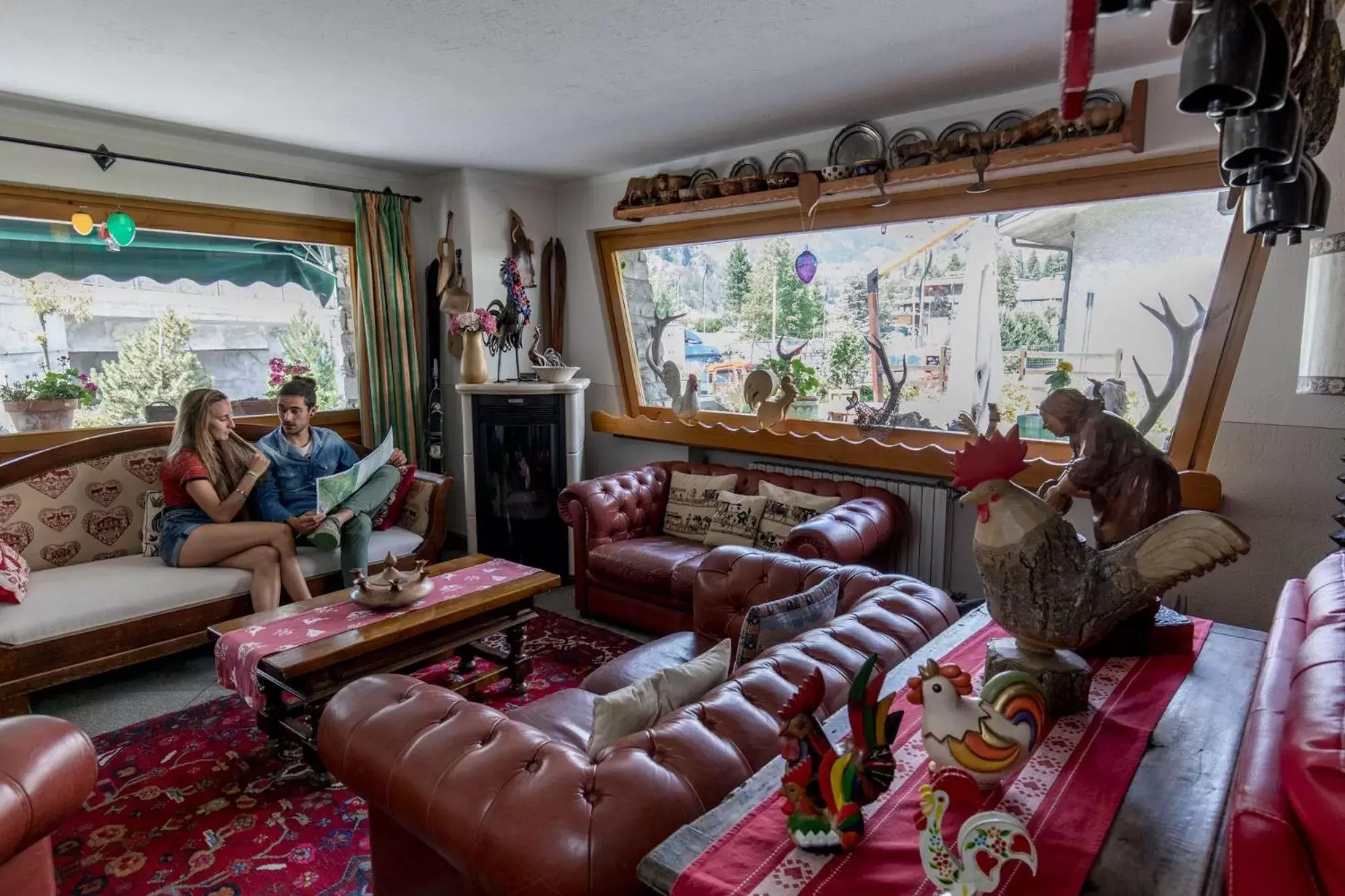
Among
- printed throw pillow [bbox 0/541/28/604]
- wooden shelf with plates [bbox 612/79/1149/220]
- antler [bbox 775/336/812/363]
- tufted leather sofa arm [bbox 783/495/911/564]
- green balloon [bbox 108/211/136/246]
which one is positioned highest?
wooden shelf with plates [bbox 612/79/1149/220]

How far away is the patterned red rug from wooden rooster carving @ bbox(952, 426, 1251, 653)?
1.80 metres

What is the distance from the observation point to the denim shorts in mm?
3242

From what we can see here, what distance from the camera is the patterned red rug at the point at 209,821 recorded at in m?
1.94

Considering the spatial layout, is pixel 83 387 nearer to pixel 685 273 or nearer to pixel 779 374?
pixel 685 273

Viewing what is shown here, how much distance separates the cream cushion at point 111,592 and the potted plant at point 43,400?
78 cm

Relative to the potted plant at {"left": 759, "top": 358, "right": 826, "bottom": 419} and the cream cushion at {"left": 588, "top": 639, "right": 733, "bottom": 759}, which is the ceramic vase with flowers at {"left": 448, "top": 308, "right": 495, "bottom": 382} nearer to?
the potted plant at {"left": 759, "top": 358, "right": 826, "bottom": 419}

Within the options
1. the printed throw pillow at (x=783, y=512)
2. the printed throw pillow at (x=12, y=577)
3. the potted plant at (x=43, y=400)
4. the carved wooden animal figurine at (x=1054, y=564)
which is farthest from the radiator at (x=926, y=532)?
the potted plant at (x=43, y=400)

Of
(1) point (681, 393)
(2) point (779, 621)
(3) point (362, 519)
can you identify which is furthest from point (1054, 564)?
(1) point (681, 393)

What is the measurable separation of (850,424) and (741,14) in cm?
213

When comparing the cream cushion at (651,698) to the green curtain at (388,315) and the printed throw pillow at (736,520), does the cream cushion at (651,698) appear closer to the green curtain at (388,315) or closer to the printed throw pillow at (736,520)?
the printed throw pillow at (736,520)

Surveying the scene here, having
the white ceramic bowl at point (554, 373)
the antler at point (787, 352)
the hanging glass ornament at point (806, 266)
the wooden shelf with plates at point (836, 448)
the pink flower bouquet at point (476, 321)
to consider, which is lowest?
the wooden shelf with plates at point (836, 448)

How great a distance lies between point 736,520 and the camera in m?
3.64

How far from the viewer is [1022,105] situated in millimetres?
3014

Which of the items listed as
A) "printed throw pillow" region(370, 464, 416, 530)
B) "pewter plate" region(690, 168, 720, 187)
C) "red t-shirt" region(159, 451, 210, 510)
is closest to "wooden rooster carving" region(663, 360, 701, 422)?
"pewter plate" region(690, 168, 720, 187)
